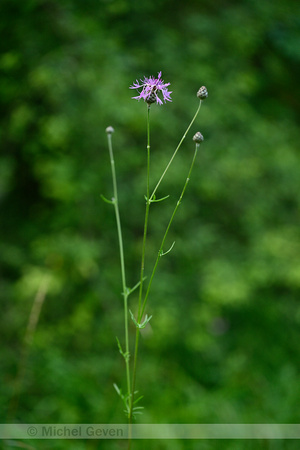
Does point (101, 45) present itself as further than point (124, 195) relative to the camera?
No

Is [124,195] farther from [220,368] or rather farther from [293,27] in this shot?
[293,27]

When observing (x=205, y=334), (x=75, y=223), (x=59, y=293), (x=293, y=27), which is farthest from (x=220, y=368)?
(x=293, y=27)

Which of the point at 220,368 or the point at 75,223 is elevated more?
the point at 75,223

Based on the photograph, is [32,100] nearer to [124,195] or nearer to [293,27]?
[124,195]

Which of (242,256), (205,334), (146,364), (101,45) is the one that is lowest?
(146,364)

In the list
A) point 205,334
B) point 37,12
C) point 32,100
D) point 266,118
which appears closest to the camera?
point 37,12

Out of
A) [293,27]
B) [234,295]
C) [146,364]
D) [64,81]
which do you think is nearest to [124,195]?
[64,81]

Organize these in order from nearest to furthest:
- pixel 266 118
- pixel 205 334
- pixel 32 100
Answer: pixel 32 100
pixel 205 334
pixel 266 118
